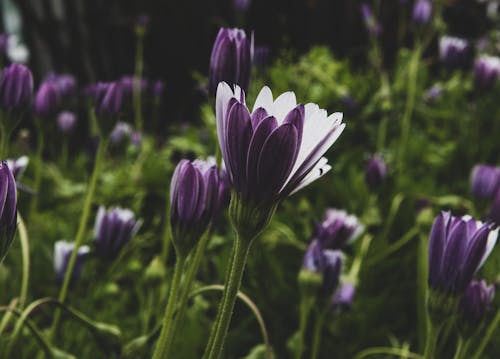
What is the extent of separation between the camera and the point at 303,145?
0.52 meters

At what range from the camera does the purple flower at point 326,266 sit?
999 millimetres

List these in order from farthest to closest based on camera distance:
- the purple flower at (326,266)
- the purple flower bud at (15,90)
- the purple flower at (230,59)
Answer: the purple flower at (326,266) < the purple flower bud at (15,90) < the purple flower at (230,59)

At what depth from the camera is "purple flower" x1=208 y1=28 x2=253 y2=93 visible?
0.73m

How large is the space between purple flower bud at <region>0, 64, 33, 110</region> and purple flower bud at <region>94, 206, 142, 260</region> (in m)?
0.28

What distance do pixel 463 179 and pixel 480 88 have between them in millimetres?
329

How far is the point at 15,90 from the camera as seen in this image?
90 cm

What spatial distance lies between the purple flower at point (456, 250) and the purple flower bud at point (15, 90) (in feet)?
1.81

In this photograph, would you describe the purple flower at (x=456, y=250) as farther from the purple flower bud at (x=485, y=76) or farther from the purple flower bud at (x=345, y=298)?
the purple flower bud at (x=485, y=76)

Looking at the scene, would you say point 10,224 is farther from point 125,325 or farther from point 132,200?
point 132,200

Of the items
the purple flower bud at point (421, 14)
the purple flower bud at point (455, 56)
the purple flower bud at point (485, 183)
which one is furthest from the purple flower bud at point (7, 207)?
the purple flower bud at point (455, 56)

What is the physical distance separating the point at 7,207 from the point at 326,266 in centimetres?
58

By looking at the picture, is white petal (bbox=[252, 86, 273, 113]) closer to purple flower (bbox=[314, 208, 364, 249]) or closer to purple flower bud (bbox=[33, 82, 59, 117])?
purple flower (bbox=[314, 208, 364, 249])

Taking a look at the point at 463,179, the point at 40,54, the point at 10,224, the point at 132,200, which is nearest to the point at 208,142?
the point at 132,200

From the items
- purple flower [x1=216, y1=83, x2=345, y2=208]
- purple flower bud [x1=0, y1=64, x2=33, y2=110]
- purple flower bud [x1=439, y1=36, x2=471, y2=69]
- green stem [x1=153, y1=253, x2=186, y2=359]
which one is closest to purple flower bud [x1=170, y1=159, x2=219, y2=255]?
green stem [x1=153, y1=253, x2=186, y2=359]
